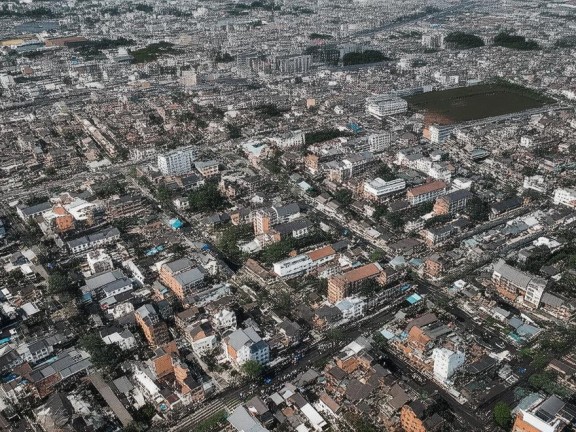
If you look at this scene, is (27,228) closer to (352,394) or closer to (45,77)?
(352,394)

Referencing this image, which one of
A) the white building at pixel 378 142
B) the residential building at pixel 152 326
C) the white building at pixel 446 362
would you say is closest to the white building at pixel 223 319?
the residential building at pixel 152 326

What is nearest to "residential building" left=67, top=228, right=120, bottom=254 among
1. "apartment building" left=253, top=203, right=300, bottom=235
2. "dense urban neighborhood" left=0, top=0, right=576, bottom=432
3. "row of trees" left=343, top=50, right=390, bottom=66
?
"dense urban neighborhood" left=0, top=0, right=576, bottom=432

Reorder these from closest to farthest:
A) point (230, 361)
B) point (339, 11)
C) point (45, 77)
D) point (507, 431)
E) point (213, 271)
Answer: point (507, 431) < point (230, 361) < point (213, 271) < point (45, 77) < point (339, 11)

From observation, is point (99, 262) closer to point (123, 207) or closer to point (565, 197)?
point (123, 207)

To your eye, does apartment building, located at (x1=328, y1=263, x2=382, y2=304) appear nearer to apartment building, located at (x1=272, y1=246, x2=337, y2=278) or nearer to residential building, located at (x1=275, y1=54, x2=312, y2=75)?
apartment building, located at (x1=272, y1=246, x2=337, y2=278)

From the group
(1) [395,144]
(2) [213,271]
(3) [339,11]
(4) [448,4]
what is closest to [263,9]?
(3) [339,11]

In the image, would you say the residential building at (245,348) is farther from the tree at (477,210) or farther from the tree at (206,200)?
the tree at (477,210)
